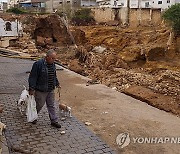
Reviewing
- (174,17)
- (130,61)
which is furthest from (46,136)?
(174,17)

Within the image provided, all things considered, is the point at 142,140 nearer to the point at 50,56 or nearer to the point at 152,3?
the point at 50,56

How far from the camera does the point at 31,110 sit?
237 inches

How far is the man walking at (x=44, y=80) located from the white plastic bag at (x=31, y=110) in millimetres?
112

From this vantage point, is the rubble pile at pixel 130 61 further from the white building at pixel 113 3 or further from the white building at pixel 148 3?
the white building at pixel 113 3

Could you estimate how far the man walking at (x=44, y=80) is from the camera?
5.79 m

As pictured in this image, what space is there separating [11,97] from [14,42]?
43.7ft

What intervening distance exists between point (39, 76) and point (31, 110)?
77cm

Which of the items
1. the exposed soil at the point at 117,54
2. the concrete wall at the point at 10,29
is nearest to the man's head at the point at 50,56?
the exposed soil at the point at 117,54

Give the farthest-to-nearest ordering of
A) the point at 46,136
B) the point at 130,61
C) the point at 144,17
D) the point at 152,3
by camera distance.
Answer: the point at 152,3, the point at 144,17, the point at 130,61, the point at 46,136

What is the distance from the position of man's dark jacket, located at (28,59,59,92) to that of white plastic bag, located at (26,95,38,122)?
10.3 inches

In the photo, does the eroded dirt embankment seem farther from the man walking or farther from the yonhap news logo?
the man walking

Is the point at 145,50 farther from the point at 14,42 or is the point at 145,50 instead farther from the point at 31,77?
the point at 31,77

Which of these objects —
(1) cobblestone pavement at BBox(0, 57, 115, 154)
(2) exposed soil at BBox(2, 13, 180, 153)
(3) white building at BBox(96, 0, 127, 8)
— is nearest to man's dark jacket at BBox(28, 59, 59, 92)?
(1) cobblestone pavement at BBox(0, 57, 115, 154)

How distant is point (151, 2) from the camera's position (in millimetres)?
40375
